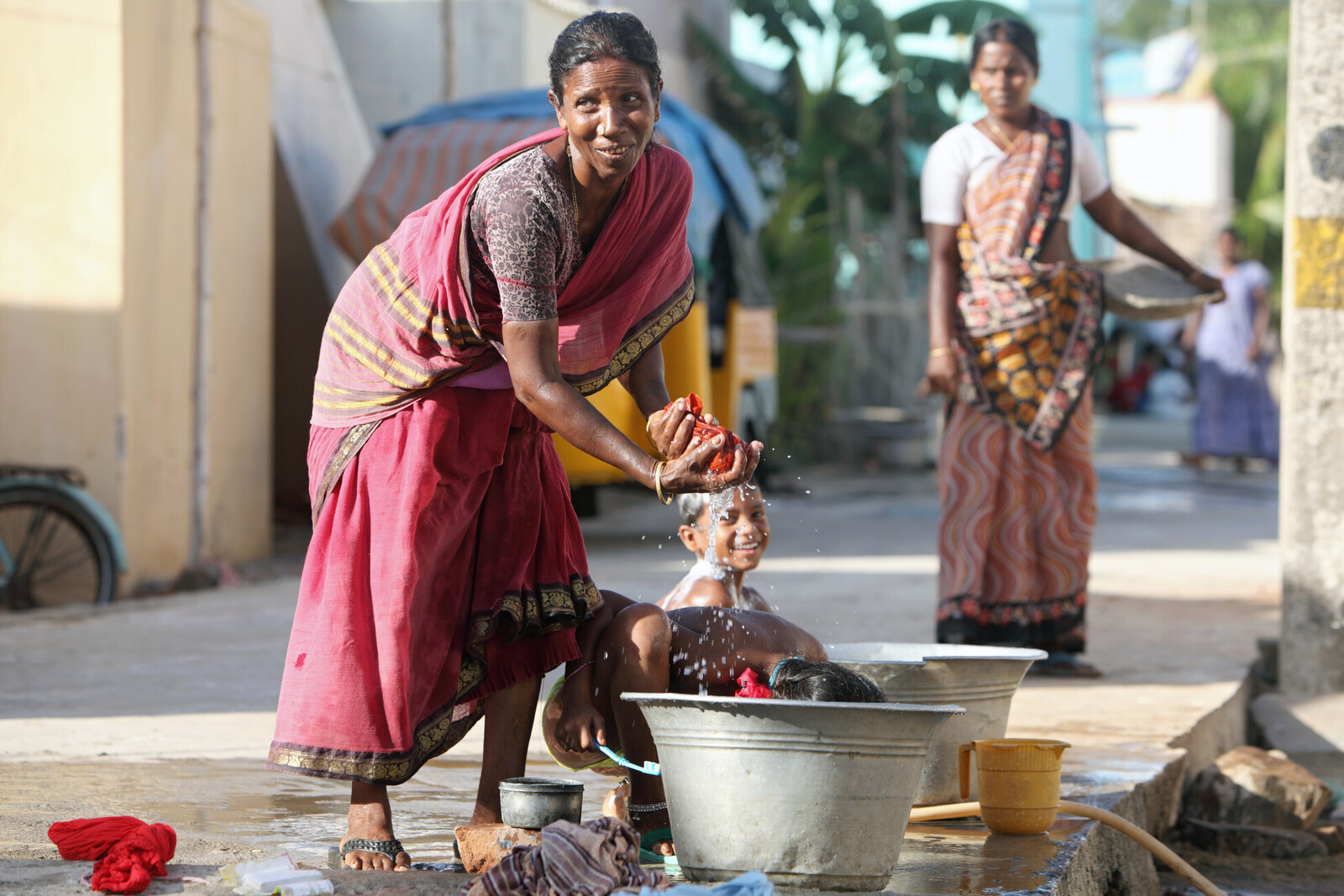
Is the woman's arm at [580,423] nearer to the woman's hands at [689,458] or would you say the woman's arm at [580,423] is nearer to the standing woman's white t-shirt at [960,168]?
the woman's hands at [689,458]

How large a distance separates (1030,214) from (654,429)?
2866 millimetres

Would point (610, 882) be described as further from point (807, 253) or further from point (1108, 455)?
point (1108, 455)

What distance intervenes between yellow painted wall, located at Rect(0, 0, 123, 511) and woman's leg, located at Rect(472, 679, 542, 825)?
4.54 m

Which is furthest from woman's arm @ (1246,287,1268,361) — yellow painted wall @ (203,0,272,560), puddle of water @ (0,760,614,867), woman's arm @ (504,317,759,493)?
woman's arm @ (504,317,759,493)

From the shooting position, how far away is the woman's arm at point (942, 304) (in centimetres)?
513

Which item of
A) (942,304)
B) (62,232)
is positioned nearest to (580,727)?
(942,304)

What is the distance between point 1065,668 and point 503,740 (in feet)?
8.98

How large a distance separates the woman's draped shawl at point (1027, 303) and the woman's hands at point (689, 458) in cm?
272

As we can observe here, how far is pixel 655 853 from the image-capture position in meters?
2.92

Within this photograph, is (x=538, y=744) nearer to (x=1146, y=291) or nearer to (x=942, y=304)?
(x=942, y=304)

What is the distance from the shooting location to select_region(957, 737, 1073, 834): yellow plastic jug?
3090 millimetres

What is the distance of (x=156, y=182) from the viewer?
725cm

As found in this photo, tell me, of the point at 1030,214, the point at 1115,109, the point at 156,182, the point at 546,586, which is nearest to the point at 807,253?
the point at 156,182

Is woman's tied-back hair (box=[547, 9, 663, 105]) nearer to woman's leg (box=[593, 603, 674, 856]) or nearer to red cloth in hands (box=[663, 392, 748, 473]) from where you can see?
red cloth in hands (box=[663, 392, 748, 473])
